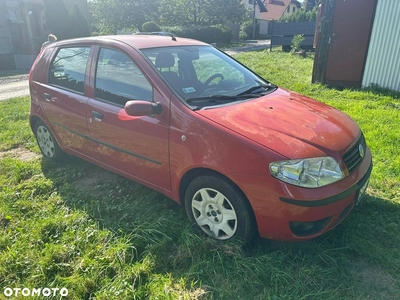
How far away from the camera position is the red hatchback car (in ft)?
7.90

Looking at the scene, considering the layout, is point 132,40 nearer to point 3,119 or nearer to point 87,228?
point 87,228

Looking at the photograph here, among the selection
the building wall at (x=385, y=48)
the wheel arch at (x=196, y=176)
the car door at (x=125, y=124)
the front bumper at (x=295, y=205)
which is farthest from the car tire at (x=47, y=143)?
the building wall at (x=385, y=48)

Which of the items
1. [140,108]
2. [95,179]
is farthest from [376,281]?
[95,179]

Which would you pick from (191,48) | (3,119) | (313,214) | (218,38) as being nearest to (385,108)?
(191,48)

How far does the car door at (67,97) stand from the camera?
12.1 feet

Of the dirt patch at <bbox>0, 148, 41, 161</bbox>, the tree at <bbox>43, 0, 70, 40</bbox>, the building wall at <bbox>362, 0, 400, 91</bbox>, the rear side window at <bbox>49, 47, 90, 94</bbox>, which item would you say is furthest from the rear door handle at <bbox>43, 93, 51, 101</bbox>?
the tree at <bbox>43, 0, 70, 40</bbox>

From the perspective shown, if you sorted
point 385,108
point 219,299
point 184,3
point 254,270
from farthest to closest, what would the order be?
point 184,3 < point 385,108 < point 254,270 < point 219,299

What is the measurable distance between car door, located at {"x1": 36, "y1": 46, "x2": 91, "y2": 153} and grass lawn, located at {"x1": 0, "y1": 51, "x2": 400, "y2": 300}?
23.4 inches

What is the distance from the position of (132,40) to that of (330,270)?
2843 millimetres

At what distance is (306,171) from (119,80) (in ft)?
6.64

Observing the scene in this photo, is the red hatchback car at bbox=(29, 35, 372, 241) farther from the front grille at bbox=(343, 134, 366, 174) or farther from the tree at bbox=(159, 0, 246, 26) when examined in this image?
the tree at bbox=(159, 0, 246, 26)

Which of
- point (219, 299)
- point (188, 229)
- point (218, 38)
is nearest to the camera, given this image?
point (219, 299)

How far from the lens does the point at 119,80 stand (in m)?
3.30

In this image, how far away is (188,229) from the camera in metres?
2.92
